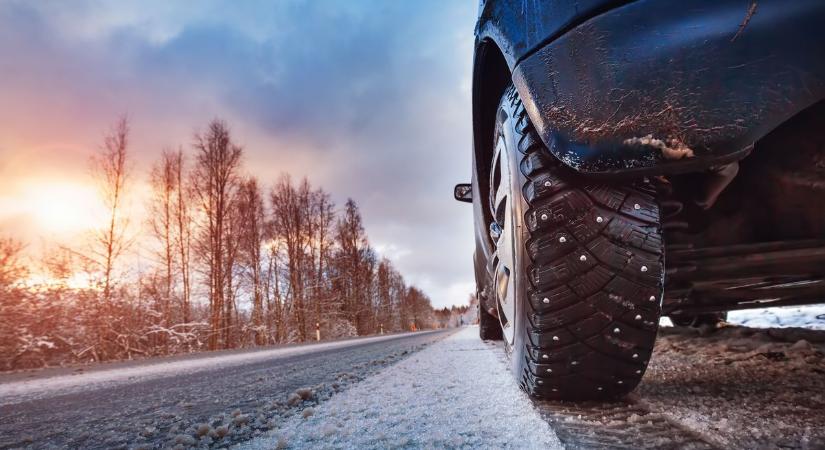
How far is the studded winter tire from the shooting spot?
1.04 meters

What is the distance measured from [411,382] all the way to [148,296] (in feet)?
50.0

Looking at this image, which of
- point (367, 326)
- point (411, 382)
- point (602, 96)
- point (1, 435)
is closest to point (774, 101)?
point (602, 96)

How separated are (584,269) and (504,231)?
39 centimetres

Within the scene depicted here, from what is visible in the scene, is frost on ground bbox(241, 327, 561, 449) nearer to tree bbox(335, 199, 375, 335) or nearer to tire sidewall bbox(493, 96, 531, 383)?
tire sidewall bbox(493, 96, 531, 383)

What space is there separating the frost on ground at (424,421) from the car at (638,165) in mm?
180

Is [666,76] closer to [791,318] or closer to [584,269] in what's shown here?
[584,269]

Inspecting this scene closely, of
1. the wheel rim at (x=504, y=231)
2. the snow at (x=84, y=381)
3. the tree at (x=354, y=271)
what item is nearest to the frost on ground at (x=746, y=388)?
the wheel rim at (x=504, y=231)

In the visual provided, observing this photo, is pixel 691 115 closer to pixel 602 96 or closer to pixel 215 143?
pixel 602 96

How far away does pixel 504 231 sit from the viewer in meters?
1.39

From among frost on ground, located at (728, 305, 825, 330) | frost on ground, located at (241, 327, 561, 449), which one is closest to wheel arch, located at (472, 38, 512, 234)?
frost on ground, located at (241, 327, 561, 449)

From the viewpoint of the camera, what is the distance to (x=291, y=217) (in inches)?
1002

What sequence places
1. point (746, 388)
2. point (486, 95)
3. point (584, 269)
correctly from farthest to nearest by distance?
point (486, 95)
point (746, 388)
point (584, 269)

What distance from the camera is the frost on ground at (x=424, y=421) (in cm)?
91

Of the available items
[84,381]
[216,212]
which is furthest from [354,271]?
[84,381]
